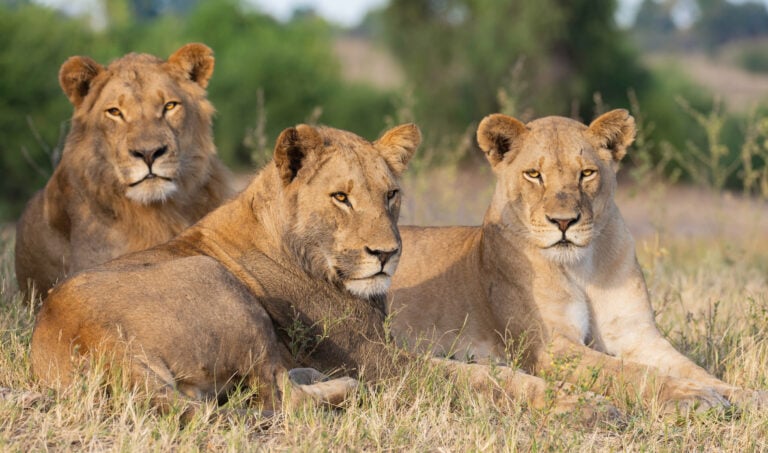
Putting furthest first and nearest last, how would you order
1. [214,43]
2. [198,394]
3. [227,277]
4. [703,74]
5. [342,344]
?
[703,74], [214,43], [342,344], [227,277], [198,394]

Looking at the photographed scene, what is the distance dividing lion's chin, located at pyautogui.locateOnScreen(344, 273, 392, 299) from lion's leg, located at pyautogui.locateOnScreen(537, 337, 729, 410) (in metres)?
0.60

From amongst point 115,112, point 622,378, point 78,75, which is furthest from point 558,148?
point 78,75

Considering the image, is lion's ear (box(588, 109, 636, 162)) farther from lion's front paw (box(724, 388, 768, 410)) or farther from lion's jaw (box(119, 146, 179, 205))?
lion's jaw (box(119, 146, 179, 205))

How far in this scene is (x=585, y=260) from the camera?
4461 millimetres

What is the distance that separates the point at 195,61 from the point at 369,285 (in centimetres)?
199

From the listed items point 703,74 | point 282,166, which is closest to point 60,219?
point 282,166

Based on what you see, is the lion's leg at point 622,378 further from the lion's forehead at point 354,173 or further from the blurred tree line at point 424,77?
the blurred tree line at point 424,77

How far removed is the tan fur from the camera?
3293 millimetres

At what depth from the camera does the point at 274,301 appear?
3.78 meters

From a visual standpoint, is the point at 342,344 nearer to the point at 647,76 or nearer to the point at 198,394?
the point at 198,394

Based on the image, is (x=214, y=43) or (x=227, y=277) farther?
(x=214, y=43)

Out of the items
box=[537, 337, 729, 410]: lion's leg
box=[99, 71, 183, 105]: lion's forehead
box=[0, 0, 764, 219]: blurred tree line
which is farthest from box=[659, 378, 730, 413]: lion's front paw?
box=[0, 0, 764, 219]: blurred tree line

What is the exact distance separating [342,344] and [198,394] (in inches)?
25.9

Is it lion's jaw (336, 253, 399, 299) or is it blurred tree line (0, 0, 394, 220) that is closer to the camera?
lion's jaw (336, 253, 399, 299)
